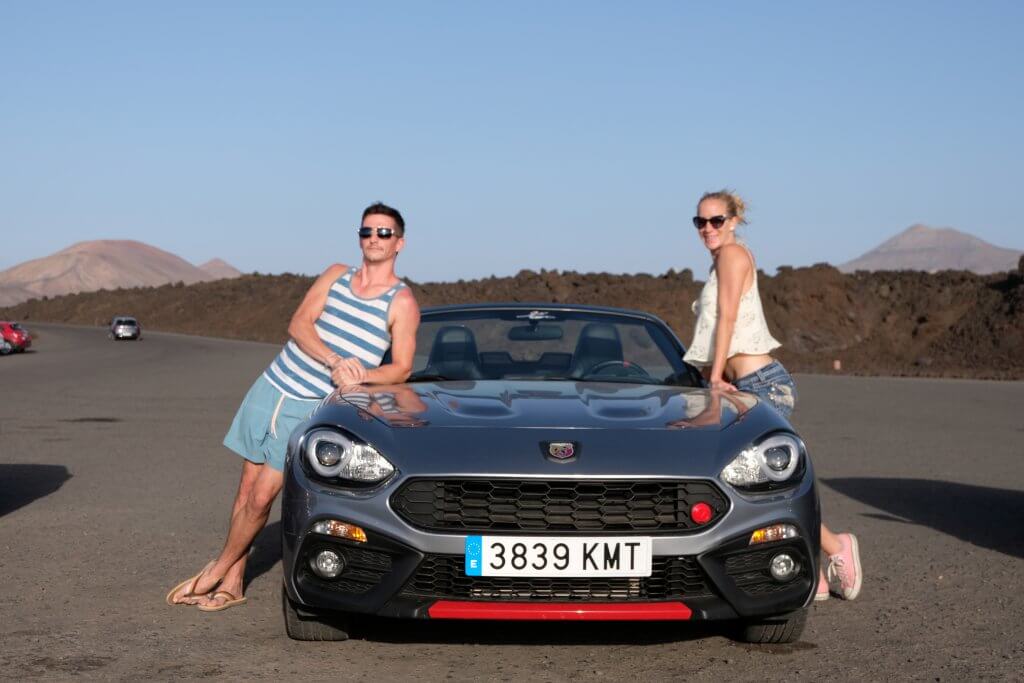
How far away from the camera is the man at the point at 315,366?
18.9 feet

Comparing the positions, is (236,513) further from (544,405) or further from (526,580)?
(526,580)

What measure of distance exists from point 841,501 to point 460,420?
5584 mm

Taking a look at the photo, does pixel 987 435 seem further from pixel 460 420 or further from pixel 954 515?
pixel 460 420

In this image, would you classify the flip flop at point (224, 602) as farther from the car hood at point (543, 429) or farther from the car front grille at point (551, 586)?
the car front grille at point (551, 586)

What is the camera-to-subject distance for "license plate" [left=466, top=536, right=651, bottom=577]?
457cm

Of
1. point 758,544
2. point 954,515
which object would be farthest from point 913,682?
point 954,515

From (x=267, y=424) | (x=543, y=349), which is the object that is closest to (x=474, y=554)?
(x=267, y=424)

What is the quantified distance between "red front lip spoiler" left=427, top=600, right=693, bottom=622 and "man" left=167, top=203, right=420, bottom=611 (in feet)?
4.60

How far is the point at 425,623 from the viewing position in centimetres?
562

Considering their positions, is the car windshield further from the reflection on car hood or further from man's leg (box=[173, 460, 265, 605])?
man's leg (box=[173, 460, 265, 605])

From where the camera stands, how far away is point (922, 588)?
256 inches

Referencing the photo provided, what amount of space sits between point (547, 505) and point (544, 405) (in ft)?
2.40

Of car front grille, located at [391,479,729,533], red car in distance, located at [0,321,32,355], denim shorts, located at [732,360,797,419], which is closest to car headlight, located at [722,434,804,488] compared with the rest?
car front grille, located at [391,479,729,533]

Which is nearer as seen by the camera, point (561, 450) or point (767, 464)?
point (561, 450)
